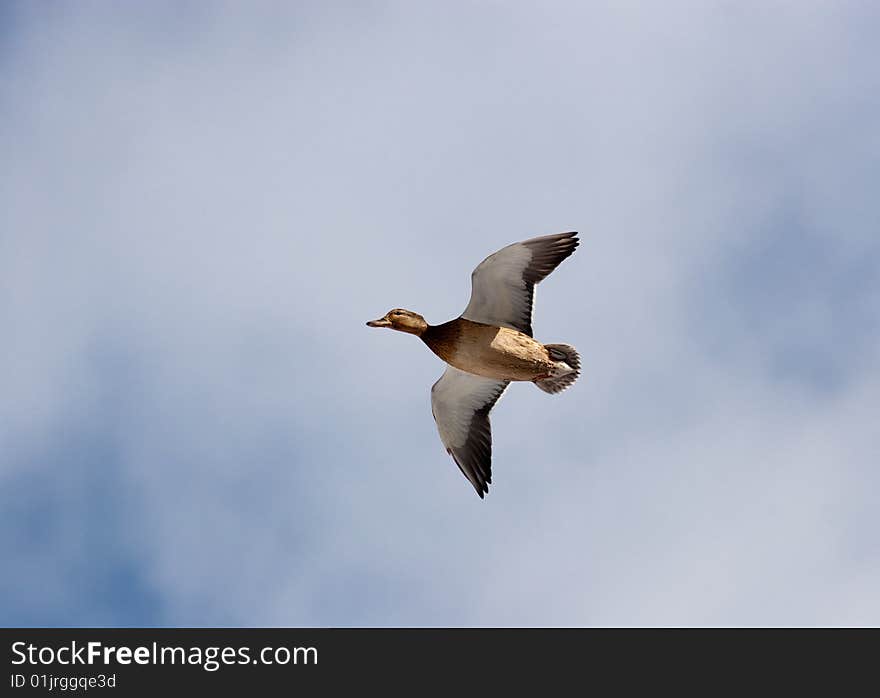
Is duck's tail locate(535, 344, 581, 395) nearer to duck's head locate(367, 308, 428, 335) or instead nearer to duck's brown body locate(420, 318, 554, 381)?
duck's brown body locate(420, 318, 554, 381)

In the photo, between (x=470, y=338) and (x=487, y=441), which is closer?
(x=470, y=338)

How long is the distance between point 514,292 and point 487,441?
8.08 ft

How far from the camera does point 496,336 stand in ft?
56.7

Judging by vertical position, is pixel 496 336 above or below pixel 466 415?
above

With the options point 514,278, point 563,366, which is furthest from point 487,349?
point 563,366

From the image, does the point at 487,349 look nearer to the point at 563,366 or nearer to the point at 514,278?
the point at 514,278

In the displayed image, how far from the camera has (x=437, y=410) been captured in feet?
62.5

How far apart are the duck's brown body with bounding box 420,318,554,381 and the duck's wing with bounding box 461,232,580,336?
38 centimetres

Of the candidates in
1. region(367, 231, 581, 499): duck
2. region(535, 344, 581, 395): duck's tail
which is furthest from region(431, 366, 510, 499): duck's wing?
region(535, 344, 581, 395): duck's tail

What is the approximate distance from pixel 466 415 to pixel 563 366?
1851 millimetres

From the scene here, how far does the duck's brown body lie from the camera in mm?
17234

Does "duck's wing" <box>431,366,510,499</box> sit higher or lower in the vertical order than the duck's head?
lower
